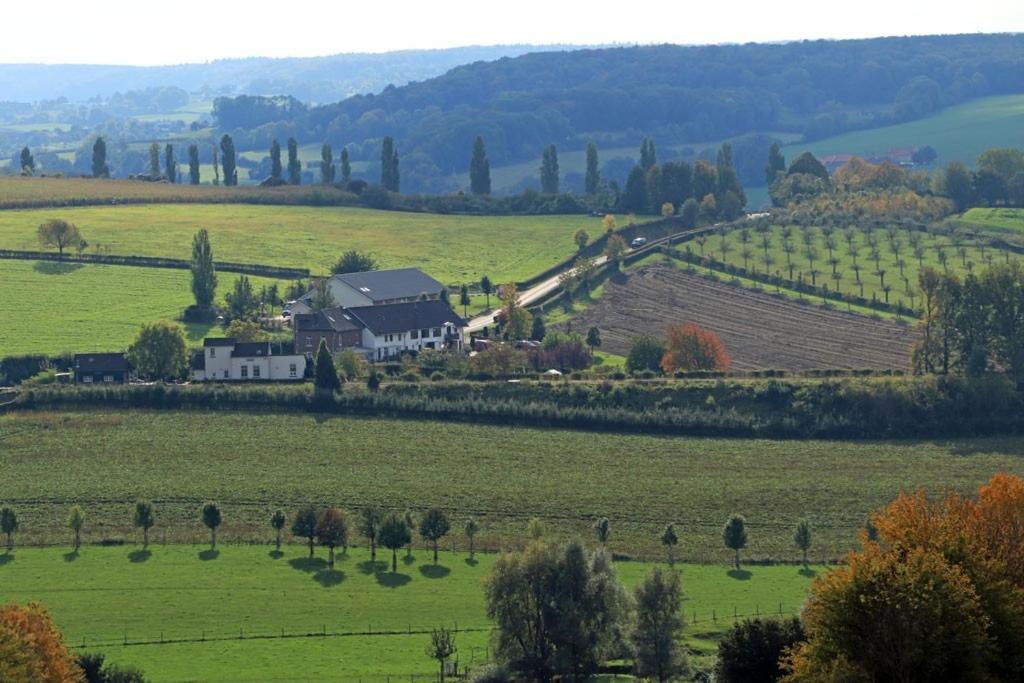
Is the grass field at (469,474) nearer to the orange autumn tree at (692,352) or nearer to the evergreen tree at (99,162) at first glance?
the orange autumn tree at (692,352)

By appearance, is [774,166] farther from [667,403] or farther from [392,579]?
[392,579]

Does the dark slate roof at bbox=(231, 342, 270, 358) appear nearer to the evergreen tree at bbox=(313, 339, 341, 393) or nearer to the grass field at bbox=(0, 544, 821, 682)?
the evergreen tree at bbox=(313, 339, 341, 393)

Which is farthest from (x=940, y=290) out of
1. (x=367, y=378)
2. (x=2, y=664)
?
(x=2, y=664)

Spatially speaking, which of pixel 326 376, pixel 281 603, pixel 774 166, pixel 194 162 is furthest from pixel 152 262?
pixel 774 166

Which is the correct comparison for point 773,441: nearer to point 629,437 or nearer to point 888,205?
point 629,437

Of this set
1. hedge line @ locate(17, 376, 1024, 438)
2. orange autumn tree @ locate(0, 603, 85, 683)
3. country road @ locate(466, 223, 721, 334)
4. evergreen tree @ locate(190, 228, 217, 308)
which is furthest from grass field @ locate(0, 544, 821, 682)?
evergreen tree @ locate(190, 228, 217, 308)
